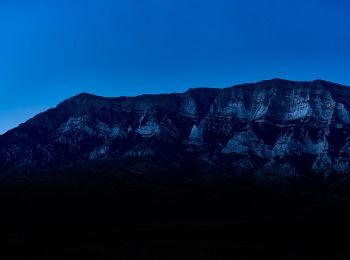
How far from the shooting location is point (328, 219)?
189m

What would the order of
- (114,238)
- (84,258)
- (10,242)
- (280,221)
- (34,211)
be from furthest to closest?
(34,211) → (280,221) → (114,238) → (10,242) → (84,258)

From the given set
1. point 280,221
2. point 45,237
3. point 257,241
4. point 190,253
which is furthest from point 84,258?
point 280,221

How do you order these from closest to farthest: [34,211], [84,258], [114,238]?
[84,258], [114,238], [34,211]

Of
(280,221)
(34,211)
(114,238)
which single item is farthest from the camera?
(34,211)

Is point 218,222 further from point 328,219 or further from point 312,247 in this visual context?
point 312,247

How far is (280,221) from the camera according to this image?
181875 millimetres

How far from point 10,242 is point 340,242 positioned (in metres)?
82.6

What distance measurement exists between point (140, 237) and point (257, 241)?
100 ft

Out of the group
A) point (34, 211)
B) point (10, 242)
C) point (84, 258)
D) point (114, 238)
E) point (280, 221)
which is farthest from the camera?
point (34, 211)

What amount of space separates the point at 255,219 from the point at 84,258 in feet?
271

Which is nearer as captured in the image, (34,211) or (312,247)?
(312,247)

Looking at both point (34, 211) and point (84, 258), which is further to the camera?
point (34, 211)

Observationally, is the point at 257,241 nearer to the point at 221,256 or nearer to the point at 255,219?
the point at 221,256

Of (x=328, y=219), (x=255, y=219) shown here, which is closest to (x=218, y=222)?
(x=255, y=219)
